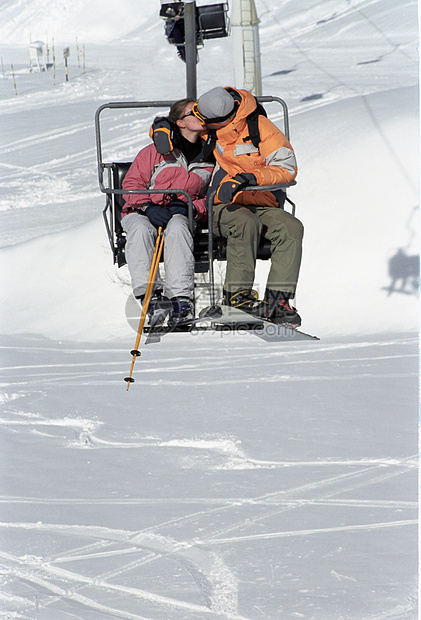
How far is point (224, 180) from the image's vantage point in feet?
16.0

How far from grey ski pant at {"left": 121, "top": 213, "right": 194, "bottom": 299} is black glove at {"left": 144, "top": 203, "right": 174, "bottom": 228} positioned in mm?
33

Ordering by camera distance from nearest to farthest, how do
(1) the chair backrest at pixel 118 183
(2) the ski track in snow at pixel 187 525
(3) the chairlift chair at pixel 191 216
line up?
(2) the ski track in snow at pixel 187 525 → (3) the chairlift chair at pixel 191 216 → (1) the chair backrest at pixel 118 183

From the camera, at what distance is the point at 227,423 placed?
7.57 metres

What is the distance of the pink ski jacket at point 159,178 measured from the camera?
5.19 metres

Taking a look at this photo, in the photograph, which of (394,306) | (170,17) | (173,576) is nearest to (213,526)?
(173,576)

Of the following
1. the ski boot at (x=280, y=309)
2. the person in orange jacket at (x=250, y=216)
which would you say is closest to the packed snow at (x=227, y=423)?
the ski boot at (x=280, y=309)

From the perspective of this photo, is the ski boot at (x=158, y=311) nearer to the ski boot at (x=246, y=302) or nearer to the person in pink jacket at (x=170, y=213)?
the person in pink jacket at (x=170, y=213)

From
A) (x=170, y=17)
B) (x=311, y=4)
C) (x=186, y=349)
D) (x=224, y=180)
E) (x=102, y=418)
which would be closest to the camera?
(x=224, y=180)

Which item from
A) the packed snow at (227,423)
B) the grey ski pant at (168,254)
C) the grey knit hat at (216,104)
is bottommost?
the packed snow at (227,423)

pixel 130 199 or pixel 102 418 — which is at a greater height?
pixel 130 199

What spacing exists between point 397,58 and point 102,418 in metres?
22.5

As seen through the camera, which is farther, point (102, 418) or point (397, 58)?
point (397, 58)

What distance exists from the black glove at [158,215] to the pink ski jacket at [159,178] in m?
0.10

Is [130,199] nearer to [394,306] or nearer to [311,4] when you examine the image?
[394,306]
